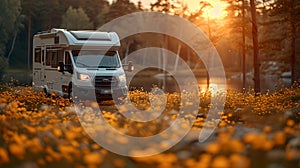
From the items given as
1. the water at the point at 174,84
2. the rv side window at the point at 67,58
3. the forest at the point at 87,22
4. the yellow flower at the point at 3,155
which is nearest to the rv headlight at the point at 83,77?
the rv side window at the point at 67,58

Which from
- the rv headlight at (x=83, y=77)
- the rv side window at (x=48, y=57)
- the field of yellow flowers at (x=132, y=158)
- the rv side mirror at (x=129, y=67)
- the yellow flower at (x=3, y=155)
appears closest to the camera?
the field of yellow flowers at (x=132, y=158)

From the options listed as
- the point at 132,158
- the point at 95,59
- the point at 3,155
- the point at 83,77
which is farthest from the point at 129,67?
the point at 3,155

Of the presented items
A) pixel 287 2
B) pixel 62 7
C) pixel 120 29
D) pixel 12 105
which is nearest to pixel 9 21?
pixel 120 29

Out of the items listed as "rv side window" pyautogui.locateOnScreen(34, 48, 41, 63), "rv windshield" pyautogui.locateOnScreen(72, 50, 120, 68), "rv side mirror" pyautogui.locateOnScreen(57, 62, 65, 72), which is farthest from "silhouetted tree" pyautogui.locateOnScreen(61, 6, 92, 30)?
"rv side mirror" pyautogui.locateOnScreen(57, 62, 65, 72)

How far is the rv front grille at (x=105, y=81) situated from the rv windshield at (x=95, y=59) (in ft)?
2.61

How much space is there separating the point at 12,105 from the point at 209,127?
16.5ft

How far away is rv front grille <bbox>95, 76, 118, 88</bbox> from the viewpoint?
18398 millimetres

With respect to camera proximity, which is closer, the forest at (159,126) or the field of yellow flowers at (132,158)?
the field of yellow flowers at (132,158)

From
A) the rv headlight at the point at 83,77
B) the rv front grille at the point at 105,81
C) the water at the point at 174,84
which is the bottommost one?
the water at the point at 174,84

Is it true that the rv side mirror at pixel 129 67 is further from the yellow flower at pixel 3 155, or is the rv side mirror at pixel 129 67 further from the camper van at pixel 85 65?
the yellow flower at pixel 3 155

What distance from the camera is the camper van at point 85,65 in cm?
1836

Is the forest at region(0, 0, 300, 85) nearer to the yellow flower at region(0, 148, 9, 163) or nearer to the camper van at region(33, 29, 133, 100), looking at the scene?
the camper van at region(33, 29, 133, 100)

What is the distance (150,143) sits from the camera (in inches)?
314

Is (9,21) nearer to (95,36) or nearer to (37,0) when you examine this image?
(37,0)
